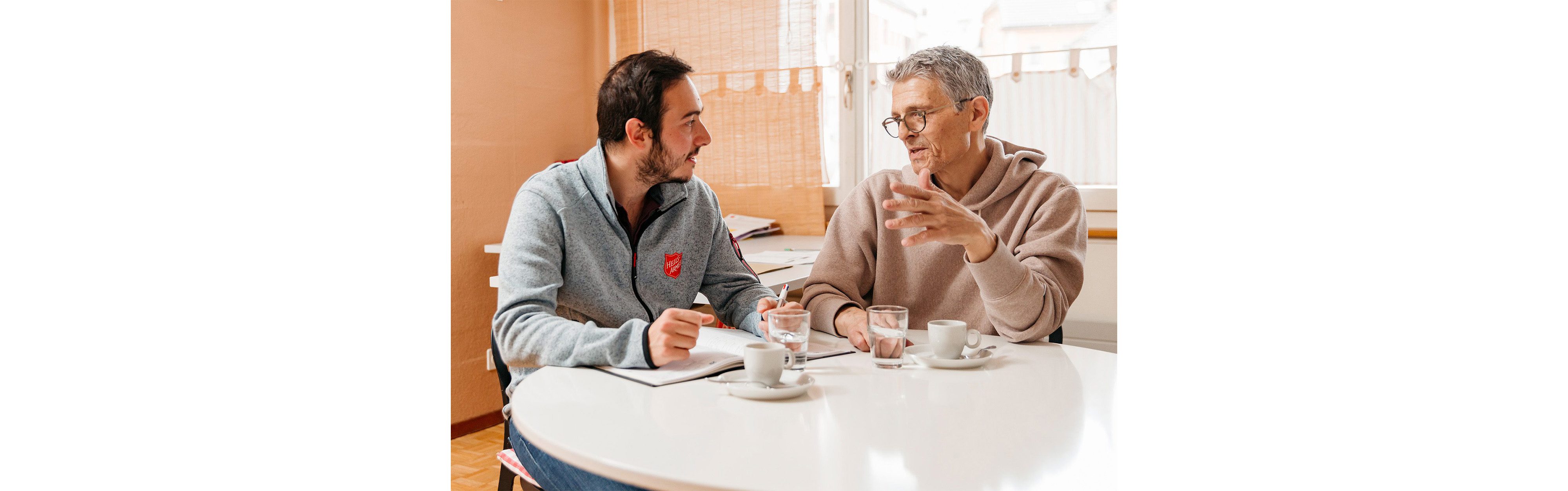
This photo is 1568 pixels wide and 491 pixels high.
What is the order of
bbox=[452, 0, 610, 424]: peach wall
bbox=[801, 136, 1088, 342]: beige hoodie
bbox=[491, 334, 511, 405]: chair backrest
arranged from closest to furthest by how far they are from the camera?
bbox=[491, 334, 511, 405]: chair backrest < bbox=[801, 136, 1088, 342]: beige hoodie < bbox=[452, 0, 610, 424]: peach wall

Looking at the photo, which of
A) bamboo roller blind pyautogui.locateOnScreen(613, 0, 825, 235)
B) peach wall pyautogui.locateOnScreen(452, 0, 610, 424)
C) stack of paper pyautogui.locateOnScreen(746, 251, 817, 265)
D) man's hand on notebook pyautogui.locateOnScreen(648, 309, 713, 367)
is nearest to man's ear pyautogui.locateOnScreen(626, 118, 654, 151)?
man's hand on notebook pyautogui.locateOnScreen(648, 309, 713, 367)

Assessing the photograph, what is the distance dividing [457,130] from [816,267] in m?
1.65

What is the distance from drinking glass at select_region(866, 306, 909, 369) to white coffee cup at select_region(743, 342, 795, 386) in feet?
0.68

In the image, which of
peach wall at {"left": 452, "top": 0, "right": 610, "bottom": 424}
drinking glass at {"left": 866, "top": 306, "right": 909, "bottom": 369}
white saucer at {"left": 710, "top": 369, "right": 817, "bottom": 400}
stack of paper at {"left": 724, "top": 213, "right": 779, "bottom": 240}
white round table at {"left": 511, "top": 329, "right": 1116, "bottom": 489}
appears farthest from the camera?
stack of paper at {"left": 724, "top": 213, "right": 779, "bottom": 240}

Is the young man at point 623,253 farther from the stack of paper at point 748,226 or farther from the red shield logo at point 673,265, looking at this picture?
the stack of paper at point 748,226

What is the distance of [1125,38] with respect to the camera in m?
0.58

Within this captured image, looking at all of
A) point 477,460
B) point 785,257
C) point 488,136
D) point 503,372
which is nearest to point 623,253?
point 503,372

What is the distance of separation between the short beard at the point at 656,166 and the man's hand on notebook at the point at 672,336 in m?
0.47

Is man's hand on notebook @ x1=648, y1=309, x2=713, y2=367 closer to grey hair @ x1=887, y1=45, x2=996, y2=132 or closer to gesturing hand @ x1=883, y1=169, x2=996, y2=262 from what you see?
gesturing hand @ x1=883, y1=169, x2=996, y2=262

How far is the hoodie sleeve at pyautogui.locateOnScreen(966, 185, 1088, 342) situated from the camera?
1.32 m

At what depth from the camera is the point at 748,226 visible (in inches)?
126

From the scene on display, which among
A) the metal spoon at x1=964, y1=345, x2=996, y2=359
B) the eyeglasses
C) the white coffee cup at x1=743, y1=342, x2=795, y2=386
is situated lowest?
the metal spoon at x1=964, y1=345, x2=996, y2=359

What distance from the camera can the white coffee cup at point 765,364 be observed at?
3.23 feet
